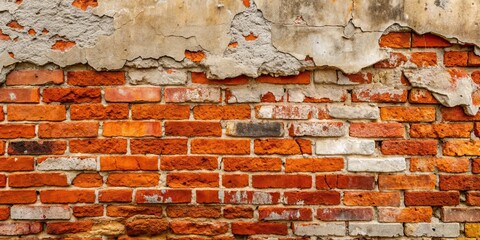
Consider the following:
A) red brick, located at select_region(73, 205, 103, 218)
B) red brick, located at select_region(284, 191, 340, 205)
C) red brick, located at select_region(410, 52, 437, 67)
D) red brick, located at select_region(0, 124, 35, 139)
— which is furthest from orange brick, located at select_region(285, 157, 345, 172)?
red brick, located at select_region(0, 124, 35, 139)

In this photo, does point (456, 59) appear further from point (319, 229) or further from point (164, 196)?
point (164, 196)

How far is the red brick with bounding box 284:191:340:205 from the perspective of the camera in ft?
6.75

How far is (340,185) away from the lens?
2.06 meters

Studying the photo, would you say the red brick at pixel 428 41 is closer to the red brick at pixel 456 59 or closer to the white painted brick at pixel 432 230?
the red brick at pixel 456 59

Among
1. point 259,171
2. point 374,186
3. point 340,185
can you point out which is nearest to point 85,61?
point 259,171

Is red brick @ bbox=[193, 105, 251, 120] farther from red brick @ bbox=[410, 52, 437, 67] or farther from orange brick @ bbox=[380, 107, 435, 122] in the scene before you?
red brick @ bbox=[410, 52, 437, 67]

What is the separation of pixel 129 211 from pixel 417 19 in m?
1.60

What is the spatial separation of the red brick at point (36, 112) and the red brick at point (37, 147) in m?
0.11

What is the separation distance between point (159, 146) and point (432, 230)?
1.34 meters

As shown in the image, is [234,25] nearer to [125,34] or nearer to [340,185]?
[125,34]

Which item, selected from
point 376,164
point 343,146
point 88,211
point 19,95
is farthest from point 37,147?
point 376,164

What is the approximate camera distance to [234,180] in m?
2.05

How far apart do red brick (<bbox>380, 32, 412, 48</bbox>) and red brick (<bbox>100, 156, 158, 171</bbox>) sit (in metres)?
1.19

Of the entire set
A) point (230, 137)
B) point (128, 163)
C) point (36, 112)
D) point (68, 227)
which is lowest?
point (68, 227)
